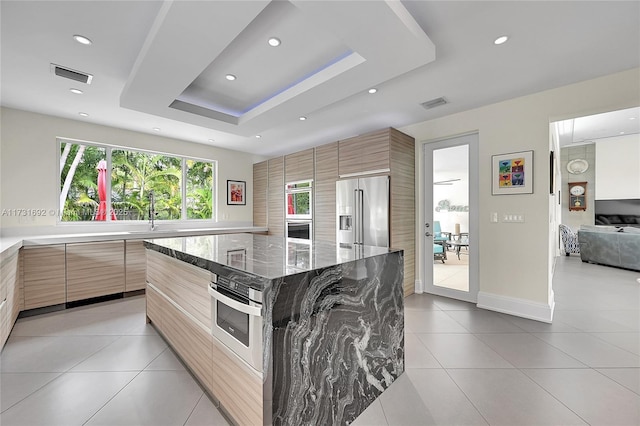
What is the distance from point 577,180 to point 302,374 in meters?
9.70

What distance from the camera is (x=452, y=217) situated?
12.0 ft

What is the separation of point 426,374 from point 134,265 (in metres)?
3.78

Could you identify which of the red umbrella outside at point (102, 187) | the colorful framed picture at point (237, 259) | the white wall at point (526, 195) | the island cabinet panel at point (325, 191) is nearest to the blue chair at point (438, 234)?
the white wall at point (526, 195)

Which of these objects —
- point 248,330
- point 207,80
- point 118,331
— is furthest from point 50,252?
point 248,330

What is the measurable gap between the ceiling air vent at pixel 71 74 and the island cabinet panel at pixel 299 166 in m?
2.83

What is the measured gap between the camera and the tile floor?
152 cm

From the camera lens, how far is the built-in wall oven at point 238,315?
1.15 metres

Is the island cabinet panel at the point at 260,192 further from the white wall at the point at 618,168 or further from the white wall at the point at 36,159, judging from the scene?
the white wall at the point at 618,168

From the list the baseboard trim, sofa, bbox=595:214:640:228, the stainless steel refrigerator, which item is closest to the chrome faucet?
the stainless steel refrigerator

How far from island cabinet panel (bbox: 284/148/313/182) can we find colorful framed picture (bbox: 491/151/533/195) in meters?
2.60

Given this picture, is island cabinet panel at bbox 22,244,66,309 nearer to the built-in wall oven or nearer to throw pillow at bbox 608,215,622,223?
the built-in wall oven

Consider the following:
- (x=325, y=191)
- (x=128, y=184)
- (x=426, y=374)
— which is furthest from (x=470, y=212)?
(x=128, y=184)

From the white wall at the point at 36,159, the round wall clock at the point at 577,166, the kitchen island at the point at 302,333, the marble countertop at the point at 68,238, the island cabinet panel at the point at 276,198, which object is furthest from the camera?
the round wall clock at the point at 577,166

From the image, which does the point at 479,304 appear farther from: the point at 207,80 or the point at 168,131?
the point at 168,131
